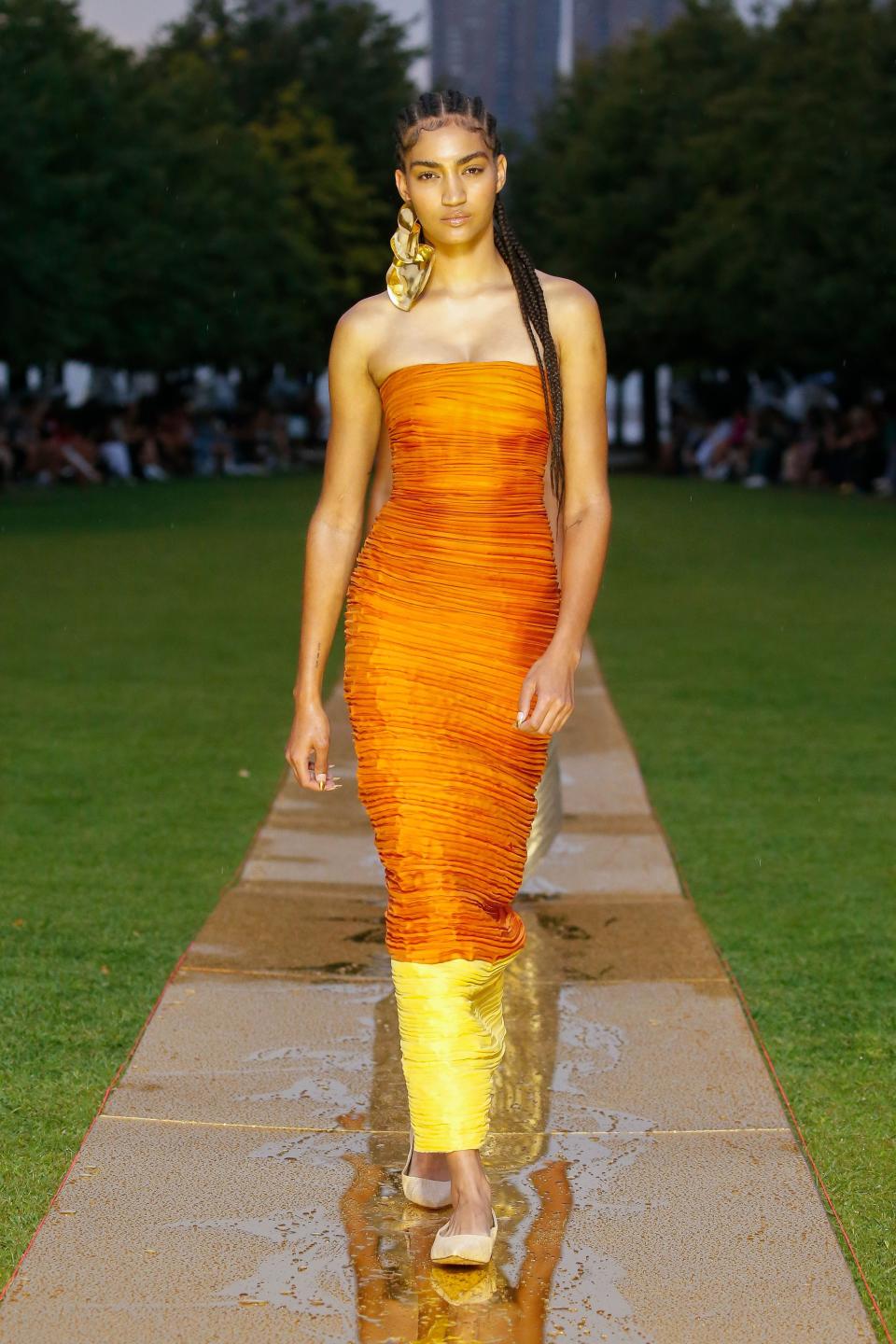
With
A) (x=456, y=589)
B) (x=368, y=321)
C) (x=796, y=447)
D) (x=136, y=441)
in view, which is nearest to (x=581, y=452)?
(x=456, y=589)

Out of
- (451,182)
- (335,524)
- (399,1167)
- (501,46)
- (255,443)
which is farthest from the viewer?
(501,46)

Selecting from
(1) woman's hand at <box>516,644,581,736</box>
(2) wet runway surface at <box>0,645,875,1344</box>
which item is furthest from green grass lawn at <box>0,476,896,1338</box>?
(1) woman's hand at <box>516,644,581,736</box>

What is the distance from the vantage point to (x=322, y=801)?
8578mm

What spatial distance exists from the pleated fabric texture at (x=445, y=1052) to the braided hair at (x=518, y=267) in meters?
0.97

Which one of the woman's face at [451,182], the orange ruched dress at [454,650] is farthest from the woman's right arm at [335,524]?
the woman's face at [451,182]

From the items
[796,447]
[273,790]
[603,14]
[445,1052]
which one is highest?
[603,14]

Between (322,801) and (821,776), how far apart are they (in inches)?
92.5

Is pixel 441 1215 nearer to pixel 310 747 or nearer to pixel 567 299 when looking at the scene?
pixel 310 747

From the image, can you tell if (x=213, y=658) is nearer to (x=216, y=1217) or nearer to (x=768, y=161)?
(x=216, y=1217)

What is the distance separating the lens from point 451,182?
400 centimetres

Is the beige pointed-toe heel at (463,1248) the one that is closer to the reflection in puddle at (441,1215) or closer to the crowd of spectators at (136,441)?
the reflection in puddle at (441,1215)

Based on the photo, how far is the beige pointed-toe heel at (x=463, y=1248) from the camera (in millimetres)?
3770

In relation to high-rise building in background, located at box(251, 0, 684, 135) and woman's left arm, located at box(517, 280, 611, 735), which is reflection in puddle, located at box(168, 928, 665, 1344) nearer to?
woman's left arm, located at box(517, 280, 611, 735)

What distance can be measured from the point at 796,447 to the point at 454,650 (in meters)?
41.9
